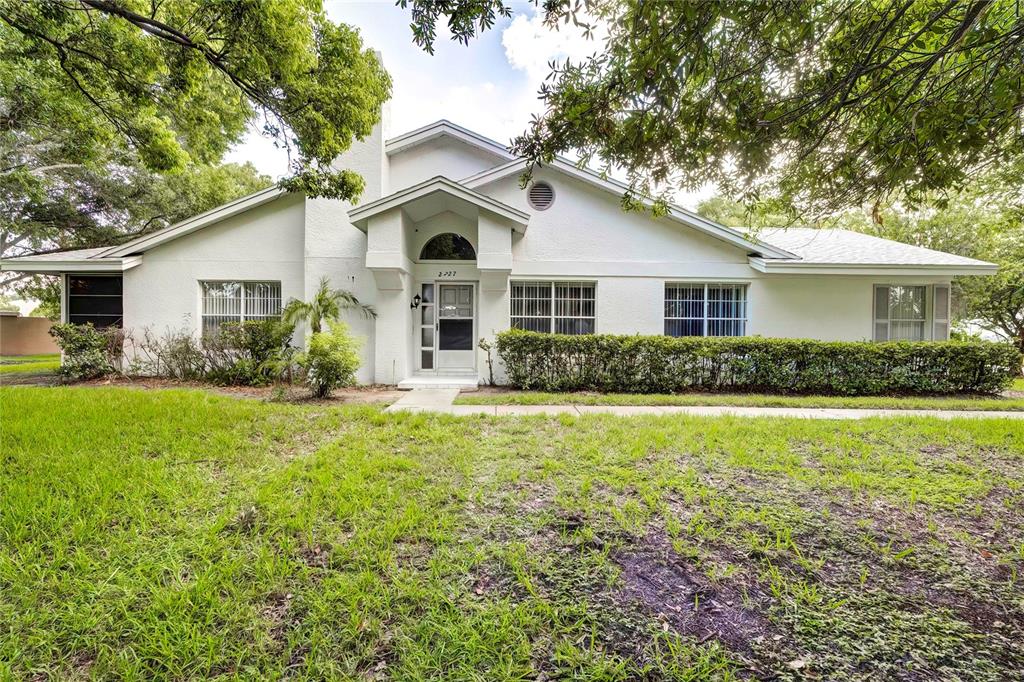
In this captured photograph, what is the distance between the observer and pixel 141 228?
2097cm

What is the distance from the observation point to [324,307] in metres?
→ 9.11

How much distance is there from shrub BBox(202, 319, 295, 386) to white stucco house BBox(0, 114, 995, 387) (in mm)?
1239

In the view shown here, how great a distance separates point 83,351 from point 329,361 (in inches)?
278

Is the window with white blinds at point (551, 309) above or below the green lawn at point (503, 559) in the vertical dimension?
above

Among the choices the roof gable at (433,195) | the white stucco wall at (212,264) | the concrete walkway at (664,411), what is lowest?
the concrete walkway at (664,411)

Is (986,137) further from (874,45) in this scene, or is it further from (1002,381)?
(1002,381)

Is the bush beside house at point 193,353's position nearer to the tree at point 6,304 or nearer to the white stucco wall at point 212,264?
the white stucco wall at point 212,264

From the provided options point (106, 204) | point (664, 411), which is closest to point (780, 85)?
point (664, 411)

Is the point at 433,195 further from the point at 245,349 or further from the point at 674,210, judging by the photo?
the point at 674,210

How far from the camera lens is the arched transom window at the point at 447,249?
10.5m

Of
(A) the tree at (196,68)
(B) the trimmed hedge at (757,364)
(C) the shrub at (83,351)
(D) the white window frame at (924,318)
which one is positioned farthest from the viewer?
(D) the white window frame at (924,318)

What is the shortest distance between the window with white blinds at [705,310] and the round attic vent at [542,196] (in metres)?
3.81

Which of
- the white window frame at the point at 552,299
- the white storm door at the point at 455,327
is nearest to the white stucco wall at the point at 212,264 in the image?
the white storm door at the point at 455,327

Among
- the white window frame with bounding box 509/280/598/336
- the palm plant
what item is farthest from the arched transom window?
the palm plant
